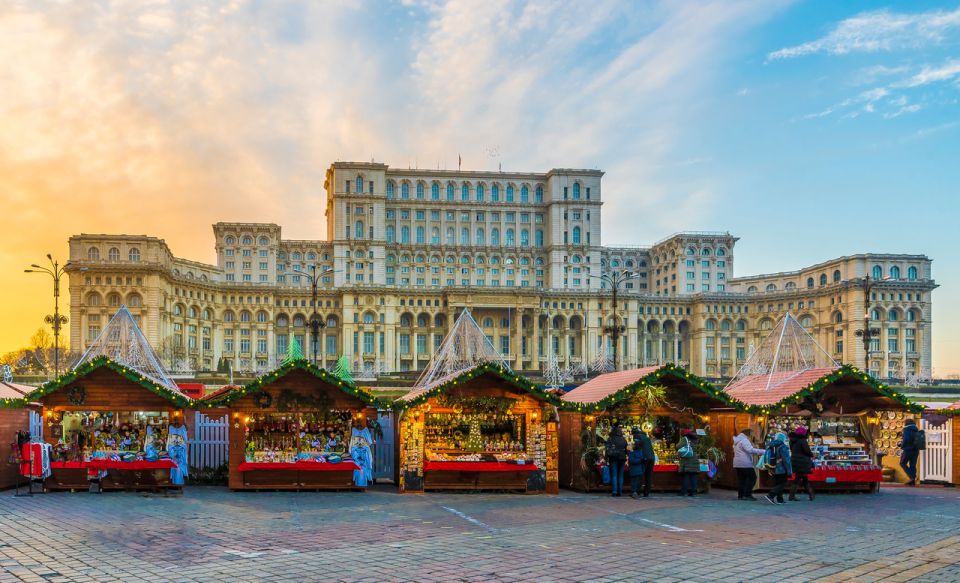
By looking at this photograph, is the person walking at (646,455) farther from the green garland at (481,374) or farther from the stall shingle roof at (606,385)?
the green garland at (481,374)

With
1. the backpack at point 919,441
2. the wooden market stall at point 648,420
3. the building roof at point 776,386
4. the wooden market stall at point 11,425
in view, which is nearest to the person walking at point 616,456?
the wooden market stall at point 648,420

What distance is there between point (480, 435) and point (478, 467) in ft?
4.47

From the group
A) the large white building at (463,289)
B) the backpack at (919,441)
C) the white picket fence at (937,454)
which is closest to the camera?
the backpack at (919,441)

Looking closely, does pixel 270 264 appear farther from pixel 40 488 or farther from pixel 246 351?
pixel 40 488

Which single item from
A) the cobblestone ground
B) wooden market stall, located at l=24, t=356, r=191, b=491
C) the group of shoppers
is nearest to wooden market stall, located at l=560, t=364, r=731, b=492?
the group of shoppers

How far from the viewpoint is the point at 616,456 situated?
21.1m

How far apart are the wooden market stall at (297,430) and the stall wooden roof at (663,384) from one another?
5767 millimetres

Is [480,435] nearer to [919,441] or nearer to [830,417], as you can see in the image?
[830,417]

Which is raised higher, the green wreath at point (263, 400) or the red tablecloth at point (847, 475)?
the green wreath at point (263, 400)

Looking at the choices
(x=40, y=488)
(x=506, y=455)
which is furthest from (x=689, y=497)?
(x=40, y=488)

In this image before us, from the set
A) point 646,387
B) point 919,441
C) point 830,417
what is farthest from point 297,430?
point 919,441

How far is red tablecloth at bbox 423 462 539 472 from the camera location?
21.3 m

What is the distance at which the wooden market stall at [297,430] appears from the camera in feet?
70.1

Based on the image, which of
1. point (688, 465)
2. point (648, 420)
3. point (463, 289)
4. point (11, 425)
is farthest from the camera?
point (463, 289)
